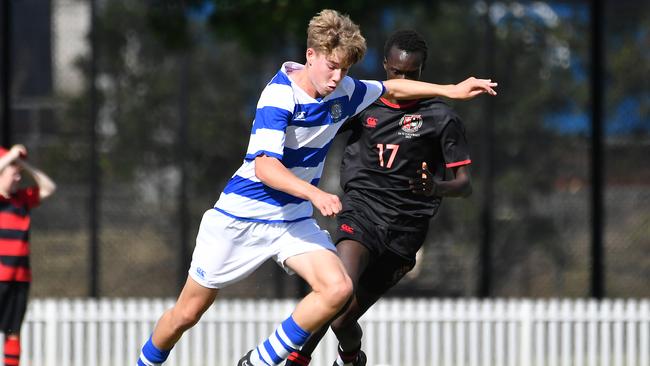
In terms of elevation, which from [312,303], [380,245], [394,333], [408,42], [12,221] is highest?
[408,42]

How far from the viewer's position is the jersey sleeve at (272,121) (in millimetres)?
5223

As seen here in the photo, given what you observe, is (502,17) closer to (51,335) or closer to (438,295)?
(438,295)

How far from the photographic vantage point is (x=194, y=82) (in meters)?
11.3

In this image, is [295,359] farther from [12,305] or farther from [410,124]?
[12,305]

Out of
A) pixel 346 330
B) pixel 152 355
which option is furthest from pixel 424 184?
pixel 152 355

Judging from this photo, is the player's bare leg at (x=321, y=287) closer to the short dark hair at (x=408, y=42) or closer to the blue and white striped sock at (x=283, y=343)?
the blue and white striped sock at (x=283, y=343)

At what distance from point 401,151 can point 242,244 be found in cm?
119

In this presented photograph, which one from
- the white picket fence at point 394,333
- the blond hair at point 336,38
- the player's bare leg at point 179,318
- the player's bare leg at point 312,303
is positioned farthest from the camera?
the white picket fence at point 394,333

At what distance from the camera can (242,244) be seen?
5523mm

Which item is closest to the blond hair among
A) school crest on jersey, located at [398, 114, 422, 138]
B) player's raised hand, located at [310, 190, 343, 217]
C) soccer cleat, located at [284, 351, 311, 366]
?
player's raised hand, located at [310, 190, 343, 217]

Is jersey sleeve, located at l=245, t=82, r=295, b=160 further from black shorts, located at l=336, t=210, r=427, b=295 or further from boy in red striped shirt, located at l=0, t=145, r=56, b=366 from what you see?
boy in red striped shirt, located at l=0, t=145, r=56, b=366

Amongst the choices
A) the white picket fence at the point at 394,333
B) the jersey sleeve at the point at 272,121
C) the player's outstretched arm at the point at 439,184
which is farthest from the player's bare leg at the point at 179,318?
the white picket fence at the point at 394,333

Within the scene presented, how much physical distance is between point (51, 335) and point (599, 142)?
5.22 meters

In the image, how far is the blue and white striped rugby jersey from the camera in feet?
17.3
